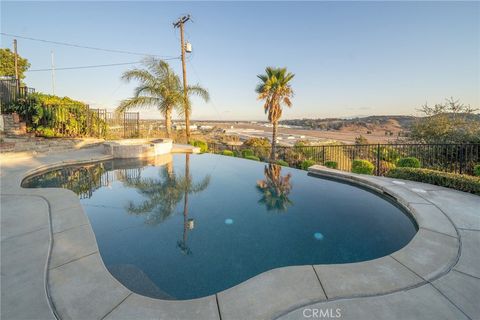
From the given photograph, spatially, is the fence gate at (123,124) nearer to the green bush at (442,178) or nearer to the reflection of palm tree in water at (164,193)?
the reflection of palm tree in water at (164,193)

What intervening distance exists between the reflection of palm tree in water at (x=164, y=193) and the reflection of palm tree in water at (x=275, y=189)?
1.92 meters

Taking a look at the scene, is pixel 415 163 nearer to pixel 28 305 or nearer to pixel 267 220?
pixel 267 220

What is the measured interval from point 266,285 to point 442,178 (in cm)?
652

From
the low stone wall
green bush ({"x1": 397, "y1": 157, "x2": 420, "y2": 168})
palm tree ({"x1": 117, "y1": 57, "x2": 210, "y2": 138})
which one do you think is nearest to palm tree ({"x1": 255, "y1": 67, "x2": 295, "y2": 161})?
palm tree ({"x1": 117, "y1": 57, "x2": 210, "y2": 138})

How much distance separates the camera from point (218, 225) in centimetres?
437

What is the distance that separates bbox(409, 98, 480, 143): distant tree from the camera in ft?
30.9

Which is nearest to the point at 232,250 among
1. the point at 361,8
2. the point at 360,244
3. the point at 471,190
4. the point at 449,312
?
the point at 360,244

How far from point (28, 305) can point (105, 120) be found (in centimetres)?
1373

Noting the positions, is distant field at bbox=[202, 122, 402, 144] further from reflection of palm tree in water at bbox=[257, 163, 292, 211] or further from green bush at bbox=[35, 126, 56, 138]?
green bush at bbox=[35, 126, 56, 138]

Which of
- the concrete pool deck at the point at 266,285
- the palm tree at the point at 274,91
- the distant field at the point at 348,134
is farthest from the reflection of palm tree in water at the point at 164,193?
the distant field at the point at 348,134

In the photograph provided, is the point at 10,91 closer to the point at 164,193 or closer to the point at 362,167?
the point at 164,193

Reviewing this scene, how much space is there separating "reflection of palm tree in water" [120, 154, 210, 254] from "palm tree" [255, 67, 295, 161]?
30.3ft

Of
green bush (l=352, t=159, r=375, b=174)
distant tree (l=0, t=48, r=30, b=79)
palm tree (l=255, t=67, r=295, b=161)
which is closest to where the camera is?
green bush (l=352, t=159, r=375, b=174)

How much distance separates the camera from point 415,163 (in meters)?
7.62
